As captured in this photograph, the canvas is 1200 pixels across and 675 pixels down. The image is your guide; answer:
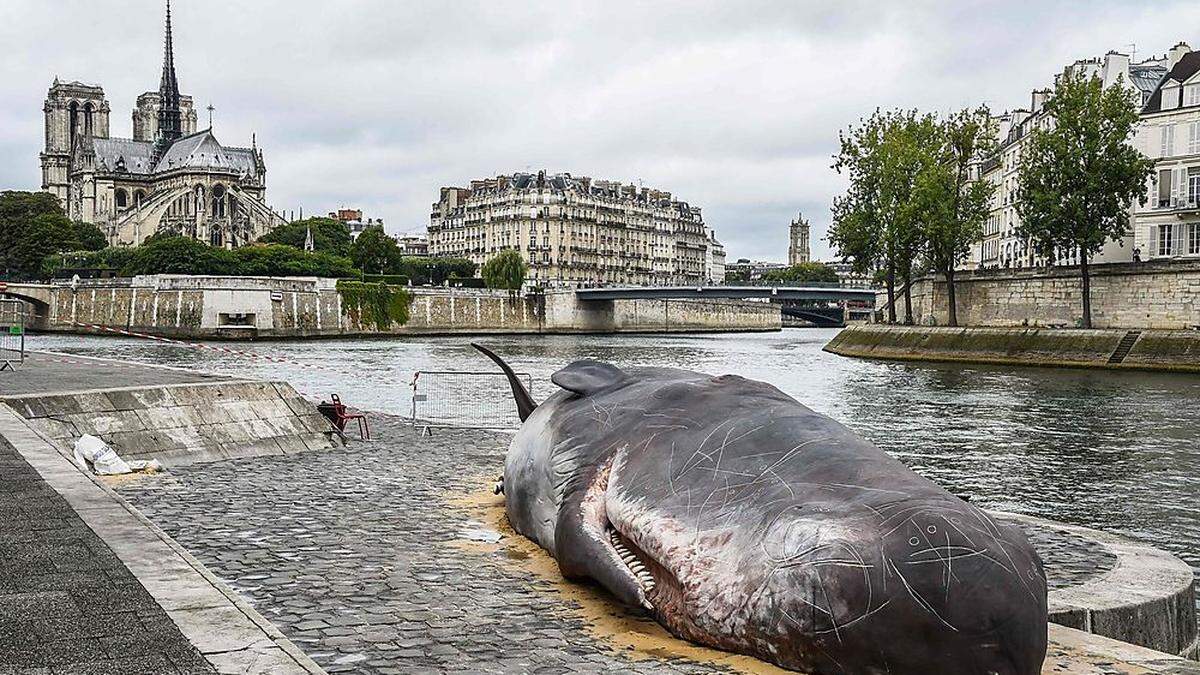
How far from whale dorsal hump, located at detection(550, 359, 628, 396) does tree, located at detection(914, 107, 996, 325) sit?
5975 cm

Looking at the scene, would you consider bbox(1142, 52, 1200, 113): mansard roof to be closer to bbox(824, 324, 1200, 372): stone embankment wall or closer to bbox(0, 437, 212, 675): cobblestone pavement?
bbox(824, 324, 1200, 372): stone embankment wall

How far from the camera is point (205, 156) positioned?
7082 inches

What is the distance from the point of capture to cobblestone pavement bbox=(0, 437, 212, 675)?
5992mm

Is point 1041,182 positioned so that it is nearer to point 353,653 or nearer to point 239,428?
point 239,428

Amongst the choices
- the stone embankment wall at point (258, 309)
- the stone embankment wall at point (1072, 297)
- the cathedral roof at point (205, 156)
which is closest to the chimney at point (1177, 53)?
the stone embankment wall at point (1072, 297)

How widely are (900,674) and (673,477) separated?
93.3 inches

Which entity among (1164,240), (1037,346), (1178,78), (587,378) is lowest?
(1037,346)

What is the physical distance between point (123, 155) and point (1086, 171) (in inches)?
6663

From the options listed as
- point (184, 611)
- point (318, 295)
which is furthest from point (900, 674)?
point (318, 295)

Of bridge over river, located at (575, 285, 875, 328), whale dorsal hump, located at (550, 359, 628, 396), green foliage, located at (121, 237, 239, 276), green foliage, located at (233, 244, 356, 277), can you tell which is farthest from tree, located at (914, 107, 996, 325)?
green foliage, located at (121, 237, 239, 276)

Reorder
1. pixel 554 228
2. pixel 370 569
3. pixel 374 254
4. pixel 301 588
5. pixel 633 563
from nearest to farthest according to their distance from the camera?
1. pixel 633 563
2. pixel 301 588
3. pixel 370 569
4. pixel 374 254
5. pixel 554 228

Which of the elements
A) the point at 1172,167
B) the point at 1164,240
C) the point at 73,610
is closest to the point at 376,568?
the point at 73,610

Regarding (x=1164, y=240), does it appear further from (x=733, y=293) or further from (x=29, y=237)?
(x=29, y=237)

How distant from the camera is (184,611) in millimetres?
6961
